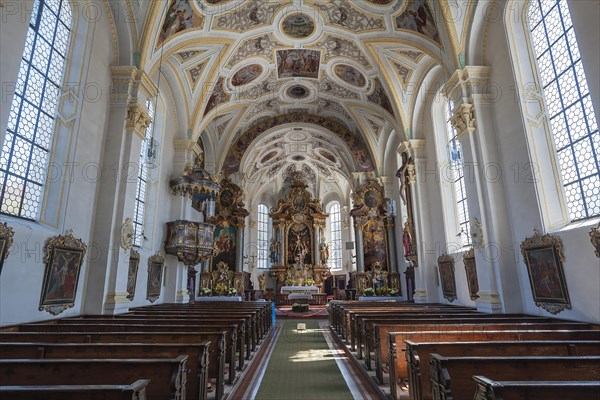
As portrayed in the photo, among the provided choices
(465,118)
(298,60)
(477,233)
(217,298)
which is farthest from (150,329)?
(298,60)

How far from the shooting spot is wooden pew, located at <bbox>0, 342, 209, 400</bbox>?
3426 mm

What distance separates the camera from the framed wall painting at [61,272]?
6.50 meters

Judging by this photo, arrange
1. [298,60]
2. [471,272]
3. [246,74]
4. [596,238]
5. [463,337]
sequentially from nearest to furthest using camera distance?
1. [463,337]
2. [596,238]
3. [471,272]
4. [298,60]
5. [246,74]

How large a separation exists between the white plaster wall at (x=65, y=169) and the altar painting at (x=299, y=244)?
18.3 metres

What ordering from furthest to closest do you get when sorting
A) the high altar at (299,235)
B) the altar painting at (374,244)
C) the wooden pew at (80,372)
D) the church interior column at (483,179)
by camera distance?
1. the high altar at (299,235)
2. the altar painting at (374,244)
3. the church interior column at (483,179)
4. the wooden pew at (80,372)

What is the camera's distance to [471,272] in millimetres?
9008

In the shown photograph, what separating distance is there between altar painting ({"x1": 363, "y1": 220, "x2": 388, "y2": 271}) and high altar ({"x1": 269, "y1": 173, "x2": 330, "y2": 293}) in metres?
7.71

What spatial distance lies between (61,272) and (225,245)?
12216 mm

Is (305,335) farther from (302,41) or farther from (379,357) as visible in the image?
(302,41)

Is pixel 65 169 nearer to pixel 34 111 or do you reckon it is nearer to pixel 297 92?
pixel 34 111

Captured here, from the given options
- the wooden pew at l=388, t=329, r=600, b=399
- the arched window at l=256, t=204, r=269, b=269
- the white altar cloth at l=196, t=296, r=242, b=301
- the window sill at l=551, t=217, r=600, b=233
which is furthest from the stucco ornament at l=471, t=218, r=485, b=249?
the arched window at l=256, t=204, r=269, b=269

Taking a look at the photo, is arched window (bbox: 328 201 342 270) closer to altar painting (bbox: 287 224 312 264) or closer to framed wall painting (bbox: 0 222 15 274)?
altar painting (bbox: 287 224 312 264)

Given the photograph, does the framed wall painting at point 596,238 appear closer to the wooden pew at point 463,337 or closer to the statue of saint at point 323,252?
the wooden pew at point 463,337

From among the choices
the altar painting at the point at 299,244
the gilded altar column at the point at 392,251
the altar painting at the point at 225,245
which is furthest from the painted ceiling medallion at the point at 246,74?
the altar painting at the point at 299,244
